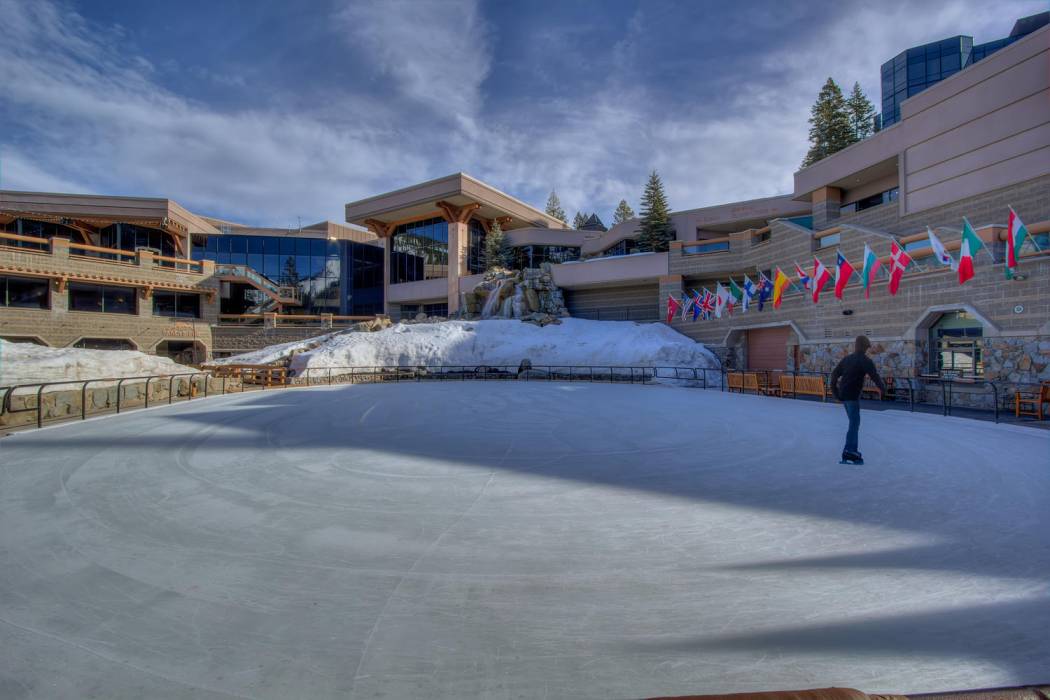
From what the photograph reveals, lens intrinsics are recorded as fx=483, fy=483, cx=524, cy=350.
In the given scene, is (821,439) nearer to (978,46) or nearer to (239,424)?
(239,424)

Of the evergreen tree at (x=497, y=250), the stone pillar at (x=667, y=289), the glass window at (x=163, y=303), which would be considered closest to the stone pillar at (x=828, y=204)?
the stone pillar at (x=667, y=289)

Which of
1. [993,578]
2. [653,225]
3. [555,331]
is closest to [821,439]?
[993,578]

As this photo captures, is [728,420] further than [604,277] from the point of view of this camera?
No

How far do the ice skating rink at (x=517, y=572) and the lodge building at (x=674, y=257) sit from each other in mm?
10117

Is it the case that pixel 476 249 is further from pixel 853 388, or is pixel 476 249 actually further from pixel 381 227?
pixel 853 388

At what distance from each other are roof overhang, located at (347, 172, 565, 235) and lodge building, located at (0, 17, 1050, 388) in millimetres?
180

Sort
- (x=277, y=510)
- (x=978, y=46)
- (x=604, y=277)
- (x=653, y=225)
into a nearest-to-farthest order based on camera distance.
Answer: (x=277, y=510), (x=604, y=277), (x=653, y=225), (x=978, y=46)

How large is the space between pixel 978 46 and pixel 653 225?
1545 inches

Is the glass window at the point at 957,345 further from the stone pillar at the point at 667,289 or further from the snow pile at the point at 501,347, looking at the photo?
the stone pillar at the point at 667,289

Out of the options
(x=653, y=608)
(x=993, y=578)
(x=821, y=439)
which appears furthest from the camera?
(x=821, y=439)

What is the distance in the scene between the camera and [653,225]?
132ft

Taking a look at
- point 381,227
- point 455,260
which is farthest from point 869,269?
point 381,227

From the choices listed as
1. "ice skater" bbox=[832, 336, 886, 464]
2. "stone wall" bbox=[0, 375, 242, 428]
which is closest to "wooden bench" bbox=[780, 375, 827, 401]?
"ice skater" bbox=[832, 336, 886, 464]

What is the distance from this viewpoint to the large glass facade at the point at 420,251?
46.3 metres
